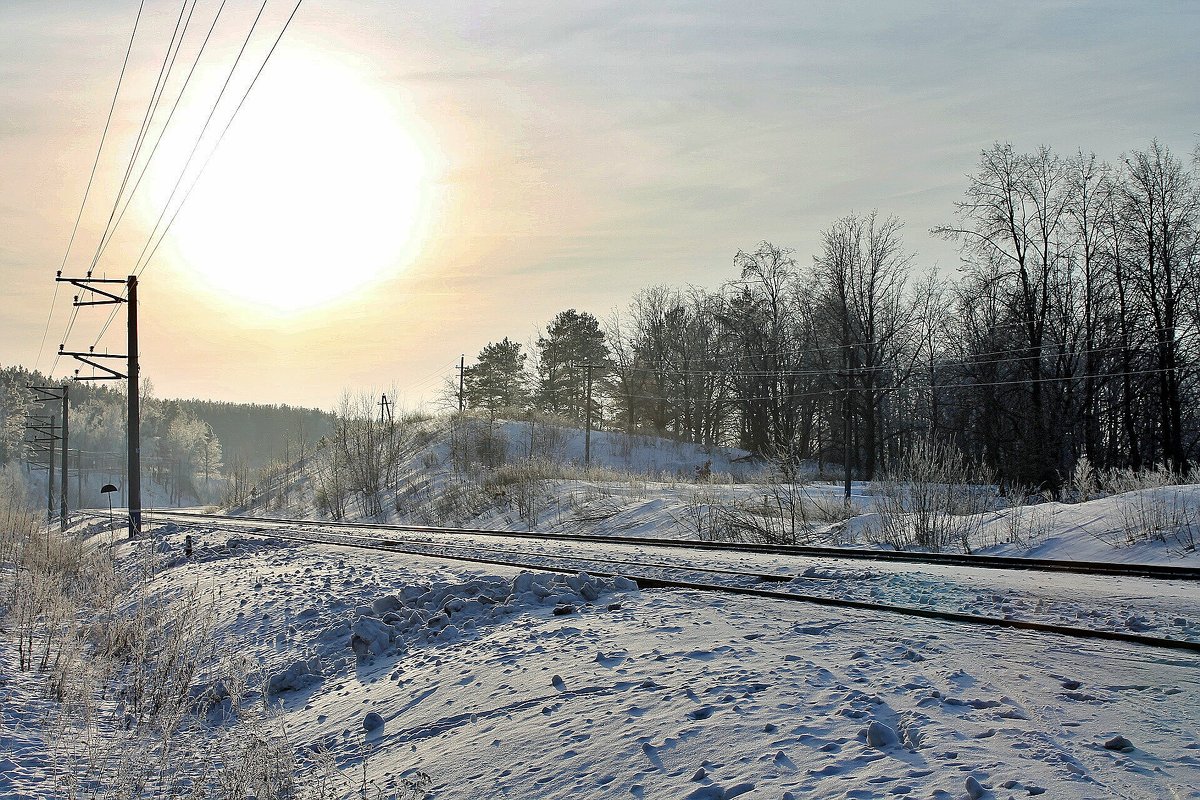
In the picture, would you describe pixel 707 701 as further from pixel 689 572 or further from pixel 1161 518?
pixel 1161 518

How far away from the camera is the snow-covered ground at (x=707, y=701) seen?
4359 millimetres

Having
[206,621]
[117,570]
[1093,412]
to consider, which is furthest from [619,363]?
[206,621]

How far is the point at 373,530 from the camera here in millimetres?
23062

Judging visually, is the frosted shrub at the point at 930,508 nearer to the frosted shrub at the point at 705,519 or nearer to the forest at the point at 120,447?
the frosted shrub at the point at 705,519

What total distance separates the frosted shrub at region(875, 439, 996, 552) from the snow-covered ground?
6200mm

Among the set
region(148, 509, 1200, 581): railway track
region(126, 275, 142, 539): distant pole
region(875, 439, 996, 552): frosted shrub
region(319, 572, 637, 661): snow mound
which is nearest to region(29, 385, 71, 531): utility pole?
region(126, 275, 142, 539): distant pole

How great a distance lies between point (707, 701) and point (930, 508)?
1142 cm

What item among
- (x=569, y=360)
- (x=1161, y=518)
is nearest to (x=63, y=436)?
(x=569, y=360)

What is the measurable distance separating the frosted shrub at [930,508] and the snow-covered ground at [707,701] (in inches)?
244

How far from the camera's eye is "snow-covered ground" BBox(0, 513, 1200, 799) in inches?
172

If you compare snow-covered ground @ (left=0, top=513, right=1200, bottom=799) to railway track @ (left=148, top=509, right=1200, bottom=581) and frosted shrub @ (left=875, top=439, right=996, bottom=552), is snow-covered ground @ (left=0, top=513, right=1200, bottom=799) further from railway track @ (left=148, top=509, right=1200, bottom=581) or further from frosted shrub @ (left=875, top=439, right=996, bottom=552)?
frosted shrub @ (left=875, top=439, right=996, bottom=552)

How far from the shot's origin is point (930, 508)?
1568cm

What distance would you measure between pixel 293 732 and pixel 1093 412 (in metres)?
43.2

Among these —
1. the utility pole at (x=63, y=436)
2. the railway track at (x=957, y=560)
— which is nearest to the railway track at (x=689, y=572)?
the railway track at (x=957, y=560)
